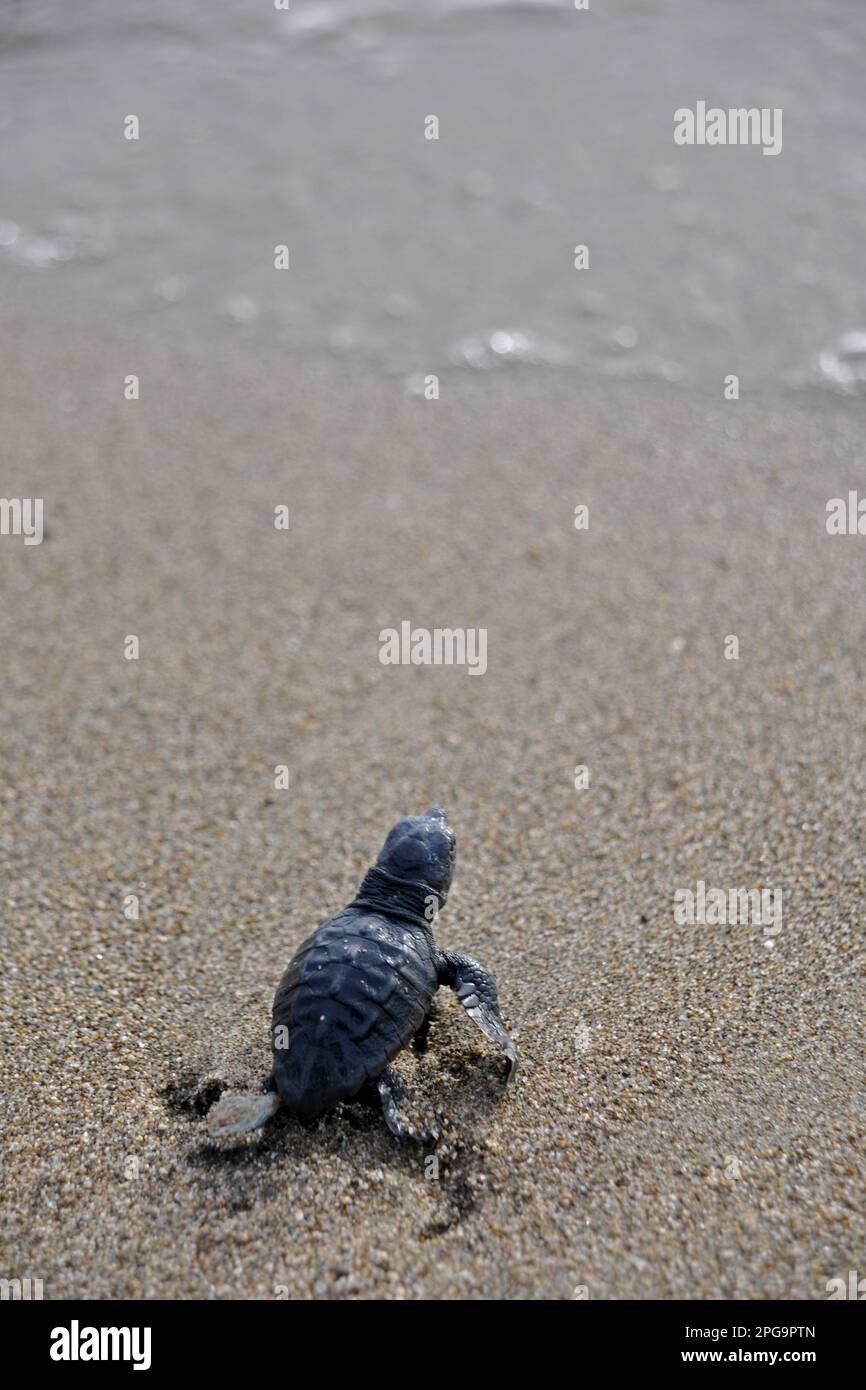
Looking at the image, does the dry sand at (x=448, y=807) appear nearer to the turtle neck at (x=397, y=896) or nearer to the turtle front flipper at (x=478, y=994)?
the turtle front flipper at (x=478, y=994)

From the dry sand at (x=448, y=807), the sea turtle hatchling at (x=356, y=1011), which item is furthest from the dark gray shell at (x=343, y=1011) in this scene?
the dry sand at (x=448, y=807)

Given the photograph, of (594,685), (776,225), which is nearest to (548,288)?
(776,225)

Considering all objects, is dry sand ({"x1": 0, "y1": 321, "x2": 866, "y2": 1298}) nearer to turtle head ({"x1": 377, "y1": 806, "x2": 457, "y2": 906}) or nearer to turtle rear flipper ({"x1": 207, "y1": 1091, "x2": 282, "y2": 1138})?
turtle rear flipper ({"x1": 207, "y1": 1091, "x2": 282, "y2": 1138})

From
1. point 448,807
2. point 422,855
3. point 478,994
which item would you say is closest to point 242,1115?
point 478,994

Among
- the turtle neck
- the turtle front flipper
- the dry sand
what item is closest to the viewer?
the dry sand

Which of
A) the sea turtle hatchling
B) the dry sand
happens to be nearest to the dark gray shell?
the sea turtle hatchling

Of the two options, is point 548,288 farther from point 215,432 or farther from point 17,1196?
point 17,1196
